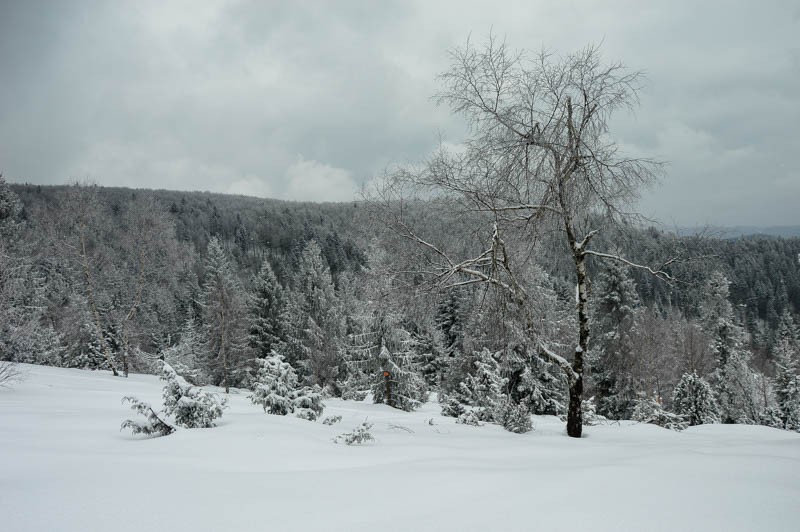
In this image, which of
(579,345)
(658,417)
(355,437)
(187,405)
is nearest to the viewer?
(355,437)

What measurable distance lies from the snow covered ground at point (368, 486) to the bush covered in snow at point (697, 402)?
17247mm

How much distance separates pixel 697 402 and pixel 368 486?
22.1 m

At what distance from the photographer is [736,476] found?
11.6 feet

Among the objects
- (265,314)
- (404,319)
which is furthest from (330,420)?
(265,314)

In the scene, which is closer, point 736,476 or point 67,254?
point 736,476

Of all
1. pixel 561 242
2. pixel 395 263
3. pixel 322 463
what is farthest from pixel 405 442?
pixel 561 242

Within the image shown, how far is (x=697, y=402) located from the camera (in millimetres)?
19719

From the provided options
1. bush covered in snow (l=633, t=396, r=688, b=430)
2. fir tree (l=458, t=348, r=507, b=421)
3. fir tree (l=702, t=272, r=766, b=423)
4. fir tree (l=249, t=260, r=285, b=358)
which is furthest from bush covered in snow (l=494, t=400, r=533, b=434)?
fir tree (l=249, t=260, r=285, b=358)

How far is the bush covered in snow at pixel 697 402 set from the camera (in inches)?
760

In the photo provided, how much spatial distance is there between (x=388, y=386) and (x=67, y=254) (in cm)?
1645

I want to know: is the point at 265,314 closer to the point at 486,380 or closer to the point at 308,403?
the point at 486,380

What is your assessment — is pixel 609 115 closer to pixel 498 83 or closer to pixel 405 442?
pixel 498 83

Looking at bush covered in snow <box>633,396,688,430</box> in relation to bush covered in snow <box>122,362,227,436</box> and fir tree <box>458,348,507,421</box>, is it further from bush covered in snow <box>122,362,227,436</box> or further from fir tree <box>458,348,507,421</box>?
bush covered in snow <box>122,362,227,436</box>

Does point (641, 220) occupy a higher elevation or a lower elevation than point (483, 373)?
higher
